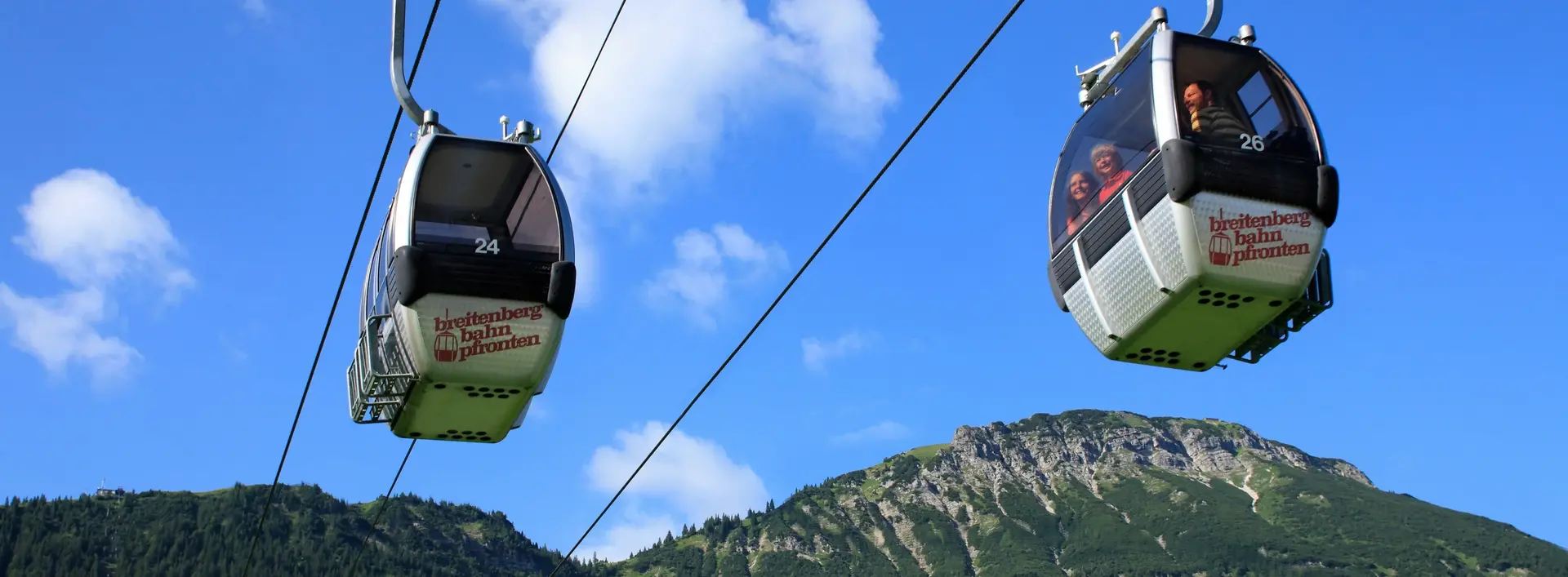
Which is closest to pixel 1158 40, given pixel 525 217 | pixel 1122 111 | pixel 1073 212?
pixel 1122 111

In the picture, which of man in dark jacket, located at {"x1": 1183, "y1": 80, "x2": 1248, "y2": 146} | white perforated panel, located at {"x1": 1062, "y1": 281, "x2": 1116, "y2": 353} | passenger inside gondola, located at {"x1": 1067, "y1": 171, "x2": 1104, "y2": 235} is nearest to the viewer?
man in dark jacket, located at {"x1": 1183, "y1": 80, "x2": 1248, "y2": 146}

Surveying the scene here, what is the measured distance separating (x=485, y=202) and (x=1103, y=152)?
20.8 feet

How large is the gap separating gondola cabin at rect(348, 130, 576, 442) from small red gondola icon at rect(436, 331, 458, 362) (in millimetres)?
11

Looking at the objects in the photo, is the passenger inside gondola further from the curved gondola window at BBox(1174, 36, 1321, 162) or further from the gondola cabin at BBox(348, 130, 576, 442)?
the gondola cabin at BBox(348, 130, 576, 442)

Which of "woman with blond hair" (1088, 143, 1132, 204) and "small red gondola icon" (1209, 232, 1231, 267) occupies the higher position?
"woman with blond hair" (1088, 143, 1132, 204)

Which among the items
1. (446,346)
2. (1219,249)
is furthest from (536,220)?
(1219,249)

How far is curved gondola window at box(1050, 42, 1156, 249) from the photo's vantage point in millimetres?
15469

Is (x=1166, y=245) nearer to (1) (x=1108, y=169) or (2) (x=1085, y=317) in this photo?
(1) (x=1108, y=169)

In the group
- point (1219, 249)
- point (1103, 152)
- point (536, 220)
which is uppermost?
point (536, 220)

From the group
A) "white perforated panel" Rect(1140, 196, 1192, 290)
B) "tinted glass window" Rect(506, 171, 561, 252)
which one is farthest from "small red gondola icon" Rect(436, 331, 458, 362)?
"white perforated panel" Rect(1140, 196, 1192, 290)

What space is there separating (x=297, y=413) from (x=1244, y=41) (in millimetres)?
11419

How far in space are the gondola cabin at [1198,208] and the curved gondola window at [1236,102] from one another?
1 cm

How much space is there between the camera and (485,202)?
17.9 meters

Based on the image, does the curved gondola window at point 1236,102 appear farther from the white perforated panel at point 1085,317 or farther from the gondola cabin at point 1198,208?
the white perforated panel at point 1085,317
